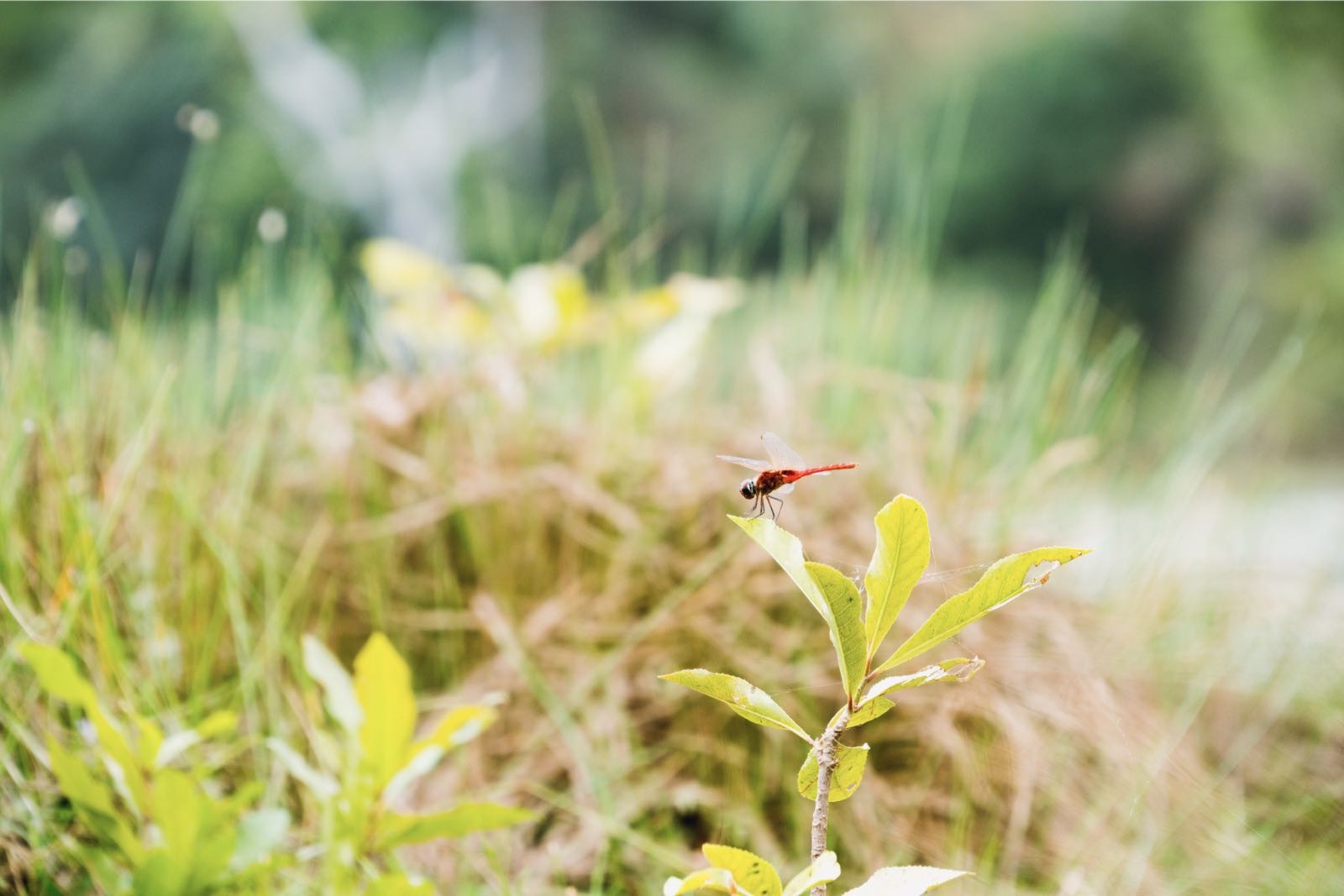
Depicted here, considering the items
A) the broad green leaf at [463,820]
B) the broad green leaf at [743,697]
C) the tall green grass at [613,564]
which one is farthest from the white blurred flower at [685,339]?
the broad green leaf at [743,697]

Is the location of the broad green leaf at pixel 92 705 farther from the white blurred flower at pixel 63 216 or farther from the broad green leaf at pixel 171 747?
the white blurred flower at pixel 63 216

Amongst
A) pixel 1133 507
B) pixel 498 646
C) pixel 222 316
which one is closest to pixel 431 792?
pixel 498 646

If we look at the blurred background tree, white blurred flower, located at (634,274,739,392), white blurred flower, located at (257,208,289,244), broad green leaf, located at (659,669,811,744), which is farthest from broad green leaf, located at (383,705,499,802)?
the blurred background tree

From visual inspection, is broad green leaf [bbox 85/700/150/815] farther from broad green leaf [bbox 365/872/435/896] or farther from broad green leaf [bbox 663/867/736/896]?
broad green leaf [bbox 663/867/736/896]

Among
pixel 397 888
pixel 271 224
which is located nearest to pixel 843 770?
pixel 397 888

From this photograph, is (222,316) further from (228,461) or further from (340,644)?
(340,644)
